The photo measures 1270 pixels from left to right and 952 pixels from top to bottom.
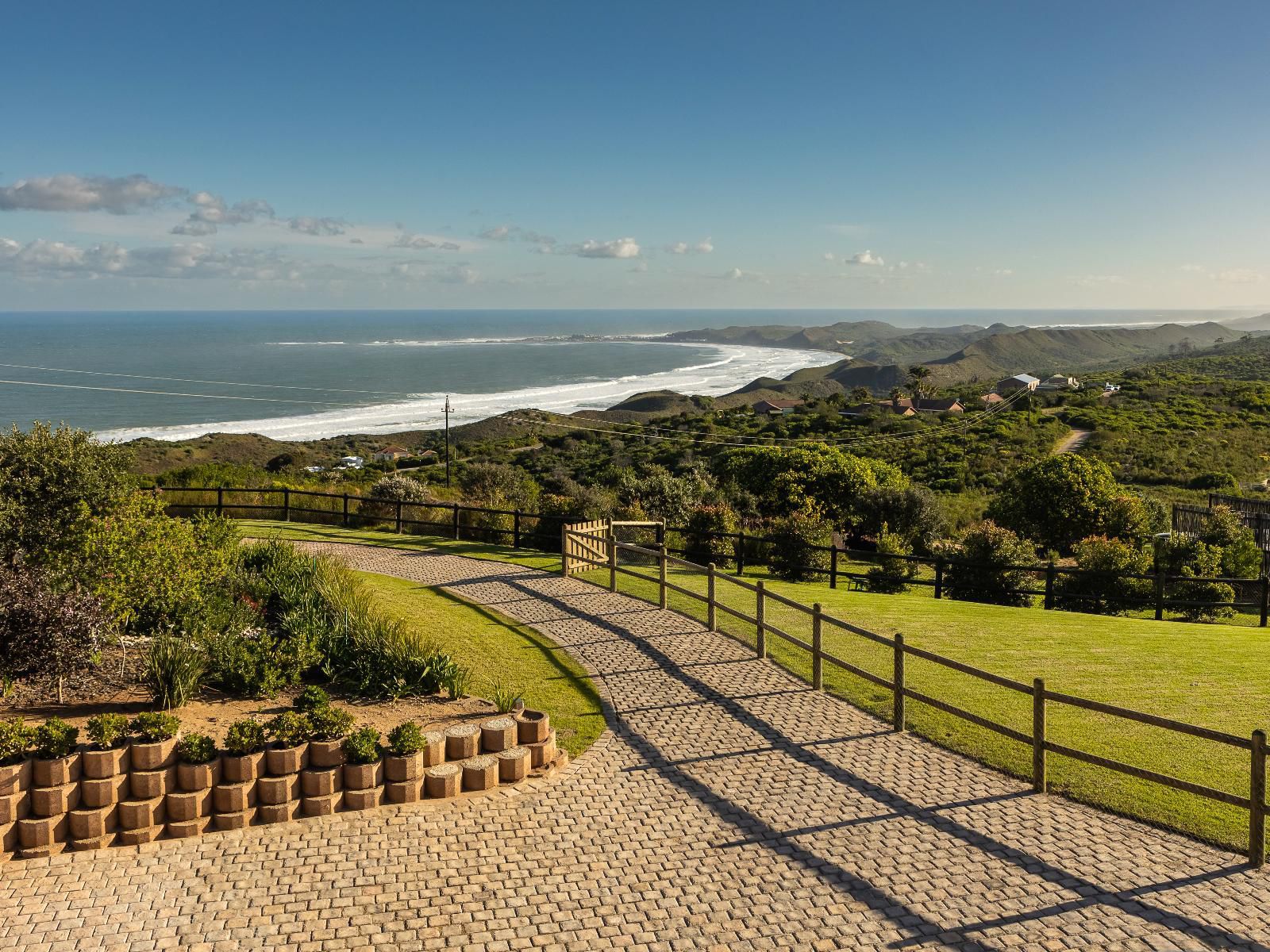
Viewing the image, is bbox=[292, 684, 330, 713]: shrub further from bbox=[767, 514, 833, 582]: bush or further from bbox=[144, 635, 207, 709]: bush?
bbox=[767, 514, 833, 582]: bush

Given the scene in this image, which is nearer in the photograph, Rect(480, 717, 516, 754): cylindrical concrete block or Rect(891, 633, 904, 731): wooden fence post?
Rect(480, 717, 516, 754): cylindrical concrete block

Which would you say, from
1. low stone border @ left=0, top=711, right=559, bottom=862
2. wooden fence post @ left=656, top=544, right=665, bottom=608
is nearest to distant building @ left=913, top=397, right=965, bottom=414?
wooden fence post @ left=656, top=544, right=665, bottom=608

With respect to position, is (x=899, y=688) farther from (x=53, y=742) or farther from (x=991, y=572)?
(x=991, y=572)

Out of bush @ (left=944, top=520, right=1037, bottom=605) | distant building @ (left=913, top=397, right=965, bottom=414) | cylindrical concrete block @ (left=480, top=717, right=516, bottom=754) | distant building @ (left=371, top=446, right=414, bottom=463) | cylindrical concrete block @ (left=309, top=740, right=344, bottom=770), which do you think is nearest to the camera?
cylindrical concrete block @ (left=309, top=740, right=344, bottom=770)

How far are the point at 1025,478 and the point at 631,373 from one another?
159854 millimetres

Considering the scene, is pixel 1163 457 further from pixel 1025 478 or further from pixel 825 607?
pixel 825 607

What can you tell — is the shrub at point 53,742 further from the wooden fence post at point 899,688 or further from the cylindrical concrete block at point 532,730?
the wooden fence post at point 899,688

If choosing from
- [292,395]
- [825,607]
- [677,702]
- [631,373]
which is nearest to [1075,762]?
[677,702]

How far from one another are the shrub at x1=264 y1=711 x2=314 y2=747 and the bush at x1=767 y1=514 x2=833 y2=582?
10761 millimetres

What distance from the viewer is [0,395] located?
353 ft

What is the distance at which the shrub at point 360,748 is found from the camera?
7.36 metres

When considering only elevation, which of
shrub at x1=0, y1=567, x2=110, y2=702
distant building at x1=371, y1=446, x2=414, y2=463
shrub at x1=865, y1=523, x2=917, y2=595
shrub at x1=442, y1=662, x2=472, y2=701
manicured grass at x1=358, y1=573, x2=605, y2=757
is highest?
shrub at x1=0, y1=567, x2=110, y2=702

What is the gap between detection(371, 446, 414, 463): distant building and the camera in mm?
69938

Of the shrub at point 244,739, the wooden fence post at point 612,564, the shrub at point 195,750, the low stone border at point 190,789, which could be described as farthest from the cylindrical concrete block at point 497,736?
the wooden fence post at point 612,564
